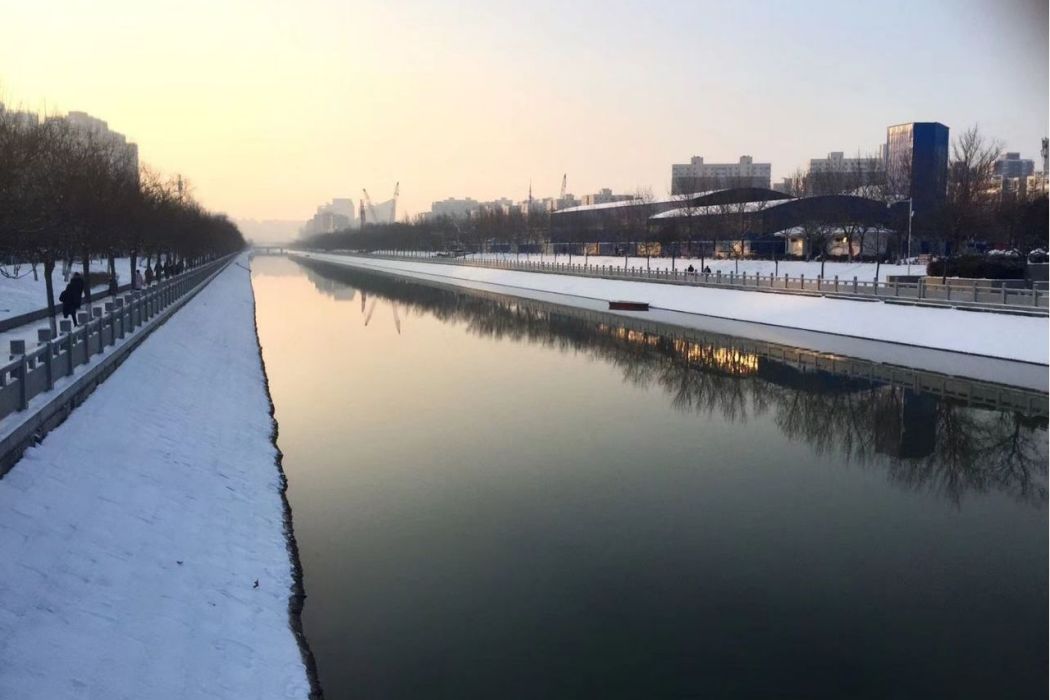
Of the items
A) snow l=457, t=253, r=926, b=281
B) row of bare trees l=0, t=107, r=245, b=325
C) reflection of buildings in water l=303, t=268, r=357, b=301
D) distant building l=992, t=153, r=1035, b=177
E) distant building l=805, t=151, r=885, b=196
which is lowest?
Answer: reflection of buildings in water l=303, t=268, r=357, b=301

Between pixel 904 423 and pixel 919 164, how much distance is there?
10088 cm

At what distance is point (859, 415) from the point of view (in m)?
21.1

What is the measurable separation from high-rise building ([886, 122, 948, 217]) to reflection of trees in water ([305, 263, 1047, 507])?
4373cm

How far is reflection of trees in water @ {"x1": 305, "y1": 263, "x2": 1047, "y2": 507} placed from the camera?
53.0 ft

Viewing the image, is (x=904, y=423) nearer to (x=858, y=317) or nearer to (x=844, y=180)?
(x=858, y=317)

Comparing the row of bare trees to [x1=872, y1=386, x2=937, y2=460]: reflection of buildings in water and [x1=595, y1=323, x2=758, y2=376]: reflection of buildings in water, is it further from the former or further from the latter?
[x1=595, y1=323, x2=758, y2=376]: reflection of buildings in water

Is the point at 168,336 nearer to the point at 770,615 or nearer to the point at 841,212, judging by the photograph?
the point at 770,615

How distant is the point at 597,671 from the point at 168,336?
72.7 ft

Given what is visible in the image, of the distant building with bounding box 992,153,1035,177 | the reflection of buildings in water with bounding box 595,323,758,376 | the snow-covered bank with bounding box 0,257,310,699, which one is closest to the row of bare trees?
the snow-covered bank with bounding box 0,257,310,699

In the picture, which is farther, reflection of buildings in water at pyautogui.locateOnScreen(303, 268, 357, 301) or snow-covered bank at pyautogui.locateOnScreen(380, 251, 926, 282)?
reflection of buildings in water at pyautogui.locateOnScreen(303, 268, 357, 301)

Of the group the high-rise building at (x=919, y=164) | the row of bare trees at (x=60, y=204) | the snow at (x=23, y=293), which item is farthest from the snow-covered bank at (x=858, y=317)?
the snow at (x=23, y=293)

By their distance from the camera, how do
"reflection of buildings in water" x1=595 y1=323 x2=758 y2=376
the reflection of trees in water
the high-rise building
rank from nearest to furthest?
1. the reflection of trees in water
2. "reflection of buildings in water" x1=595 y1=323 x2=758 y2=376
3. the high-rise building

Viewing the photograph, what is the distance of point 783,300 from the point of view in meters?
42.4

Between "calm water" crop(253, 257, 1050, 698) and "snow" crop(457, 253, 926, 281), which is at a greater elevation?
"snow" crop(457, 253, 926, 281)
